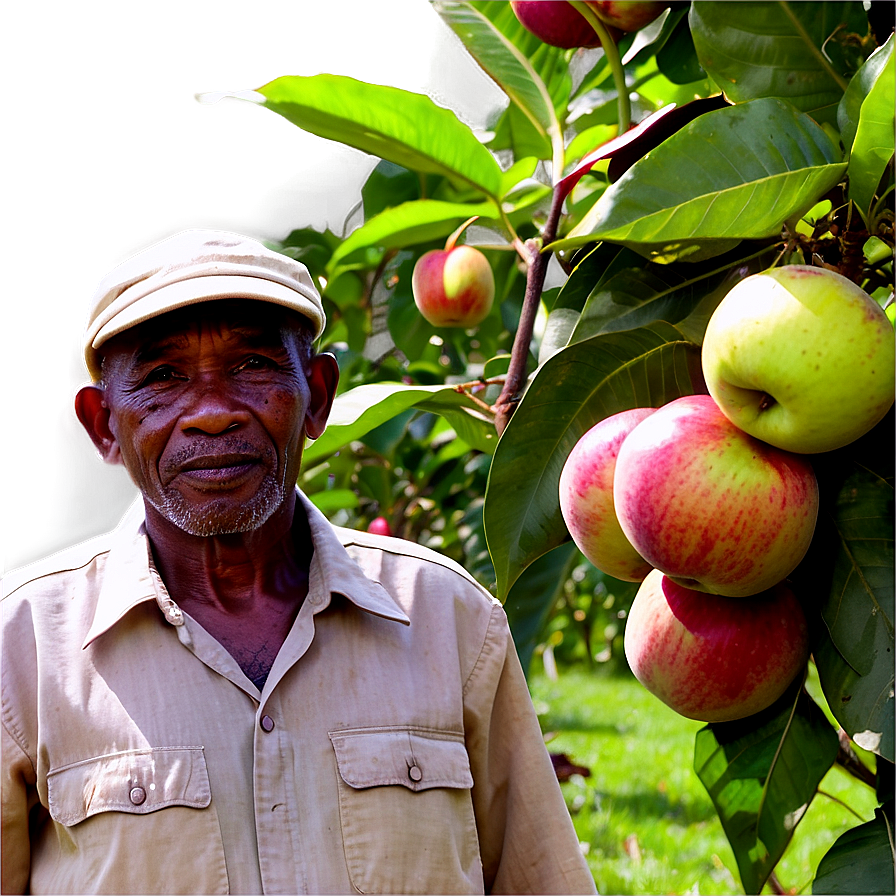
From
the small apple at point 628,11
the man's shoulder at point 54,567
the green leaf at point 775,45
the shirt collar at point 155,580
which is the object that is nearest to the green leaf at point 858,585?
the green leaf at point 775,45

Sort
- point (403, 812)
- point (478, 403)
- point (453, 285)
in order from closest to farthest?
point (403, 812)
point (478, 403)
point (453, 285)

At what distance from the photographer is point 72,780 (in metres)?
1.01

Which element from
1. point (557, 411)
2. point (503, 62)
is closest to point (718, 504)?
point (557, 411)

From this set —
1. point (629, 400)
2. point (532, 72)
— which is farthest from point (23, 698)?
point (532, 72)

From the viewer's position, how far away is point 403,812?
42.4 inches

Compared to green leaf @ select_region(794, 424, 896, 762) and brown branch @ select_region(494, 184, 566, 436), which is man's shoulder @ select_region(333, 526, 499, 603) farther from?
green leaf @ select_region(794, 424, 896, 762)

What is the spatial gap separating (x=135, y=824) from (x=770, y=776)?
2.10ft

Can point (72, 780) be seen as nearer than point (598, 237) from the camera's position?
No

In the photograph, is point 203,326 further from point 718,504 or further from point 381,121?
point 718,504

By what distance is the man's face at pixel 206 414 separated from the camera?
111cm

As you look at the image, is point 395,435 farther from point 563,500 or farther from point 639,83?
point 563,500

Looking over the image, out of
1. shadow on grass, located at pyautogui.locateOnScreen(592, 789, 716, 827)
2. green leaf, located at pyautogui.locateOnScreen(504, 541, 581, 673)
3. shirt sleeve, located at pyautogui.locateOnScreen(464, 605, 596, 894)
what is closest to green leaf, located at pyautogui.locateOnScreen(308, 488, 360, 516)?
green leaf, located at pyautogui.locateOnScreen(504, 541, 581, 673)

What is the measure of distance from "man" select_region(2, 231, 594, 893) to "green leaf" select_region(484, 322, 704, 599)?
178 millimetres

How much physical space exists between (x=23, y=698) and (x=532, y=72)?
3.45 ft
